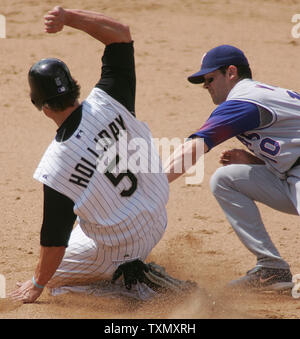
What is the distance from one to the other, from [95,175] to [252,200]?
1.40 metres

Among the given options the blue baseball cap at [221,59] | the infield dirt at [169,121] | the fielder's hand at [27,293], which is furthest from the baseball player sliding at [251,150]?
the fielder's hand at [27,293]

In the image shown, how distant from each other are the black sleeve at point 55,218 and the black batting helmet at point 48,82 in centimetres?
51

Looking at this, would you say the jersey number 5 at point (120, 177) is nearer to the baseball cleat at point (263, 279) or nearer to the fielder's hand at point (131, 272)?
the fielder's hand at point (131, 272)

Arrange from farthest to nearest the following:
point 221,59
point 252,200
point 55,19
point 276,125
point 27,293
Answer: point 252,200, point 221,59, point 276,125, point 27,293, point 55,19

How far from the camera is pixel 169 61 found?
10047mm

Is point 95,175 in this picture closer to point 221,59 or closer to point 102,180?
point 102,180

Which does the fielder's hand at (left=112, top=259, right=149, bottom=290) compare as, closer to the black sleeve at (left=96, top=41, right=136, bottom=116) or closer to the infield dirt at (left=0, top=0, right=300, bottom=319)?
the infield dirt at (left=0, top=0, right=300, bottom=319)

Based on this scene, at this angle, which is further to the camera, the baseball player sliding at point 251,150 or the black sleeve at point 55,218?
the baseball player sliding at point 251,150

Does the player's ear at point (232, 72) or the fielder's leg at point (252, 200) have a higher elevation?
the player's ear at point (232, 72)

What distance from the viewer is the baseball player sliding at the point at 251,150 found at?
4148 mm

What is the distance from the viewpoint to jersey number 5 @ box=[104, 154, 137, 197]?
3734 mm

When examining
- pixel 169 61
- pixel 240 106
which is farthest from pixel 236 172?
pixel 169 61

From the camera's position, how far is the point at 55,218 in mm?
3627

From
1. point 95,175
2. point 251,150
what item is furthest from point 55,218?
point 251,150
